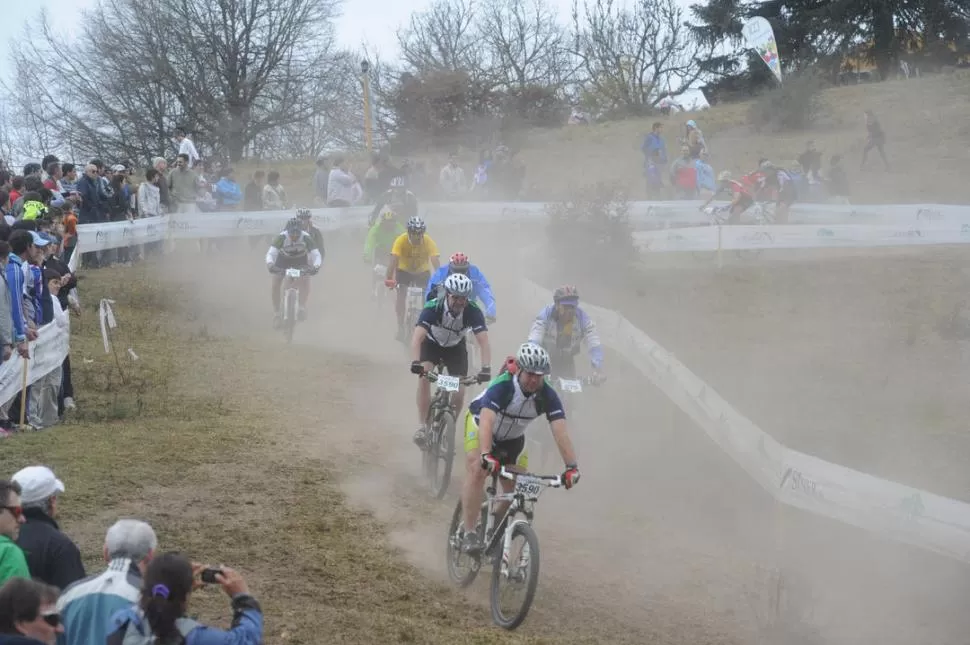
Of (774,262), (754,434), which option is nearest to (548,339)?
(754,434)

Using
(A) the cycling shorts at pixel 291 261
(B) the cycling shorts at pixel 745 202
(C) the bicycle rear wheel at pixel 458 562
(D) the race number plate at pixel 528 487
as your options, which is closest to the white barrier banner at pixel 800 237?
(B) the cycling shorts at pixel 745 202

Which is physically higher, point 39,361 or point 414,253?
point 414,253

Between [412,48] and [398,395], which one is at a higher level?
[412,48]

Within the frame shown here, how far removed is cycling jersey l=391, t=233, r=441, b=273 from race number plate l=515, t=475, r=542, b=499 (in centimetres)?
847

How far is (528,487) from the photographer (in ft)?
27.0

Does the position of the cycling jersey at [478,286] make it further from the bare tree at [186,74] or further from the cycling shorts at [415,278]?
the bare tree at [186,74]

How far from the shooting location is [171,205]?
2583 centimetres

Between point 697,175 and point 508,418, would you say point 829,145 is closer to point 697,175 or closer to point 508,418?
point 697,175

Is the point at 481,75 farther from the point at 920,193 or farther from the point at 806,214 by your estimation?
the point at 806,214

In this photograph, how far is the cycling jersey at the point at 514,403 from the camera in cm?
878

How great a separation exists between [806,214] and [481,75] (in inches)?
1105

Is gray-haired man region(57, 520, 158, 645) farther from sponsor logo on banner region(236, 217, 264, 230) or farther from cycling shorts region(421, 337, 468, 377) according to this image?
sponsor logo on banner region(236, 217, 264, 230)

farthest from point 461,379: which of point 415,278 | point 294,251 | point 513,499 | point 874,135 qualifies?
point 874,135

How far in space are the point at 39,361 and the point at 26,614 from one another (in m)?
8.10
